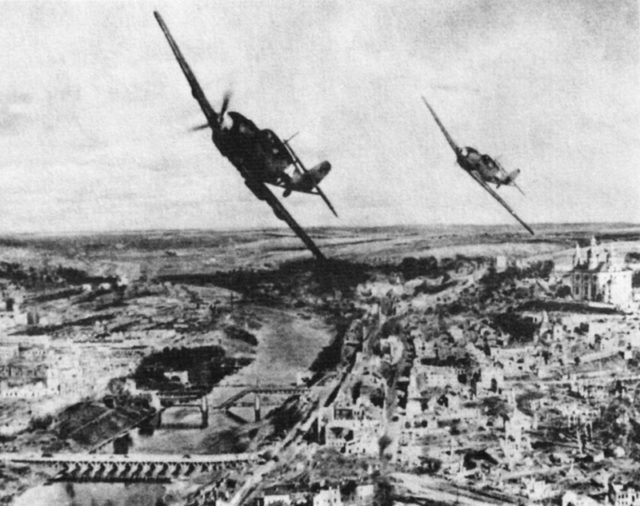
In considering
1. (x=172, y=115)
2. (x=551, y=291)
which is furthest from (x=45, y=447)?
(x=551, y=291)

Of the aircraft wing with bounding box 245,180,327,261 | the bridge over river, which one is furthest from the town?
the aircraft wing with bounding box 245,180,327,261

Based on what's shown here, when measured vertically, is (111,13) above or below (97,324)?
above

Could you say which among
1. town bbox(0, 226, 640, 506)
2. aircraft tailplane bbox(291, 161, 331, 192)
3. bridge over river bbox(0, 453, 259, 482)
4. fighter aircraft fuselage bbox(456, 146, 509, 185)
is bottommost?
bridge over river bbox(0, 453, 259, 482)

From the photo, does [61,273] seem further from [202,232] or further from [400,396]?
[400,396]

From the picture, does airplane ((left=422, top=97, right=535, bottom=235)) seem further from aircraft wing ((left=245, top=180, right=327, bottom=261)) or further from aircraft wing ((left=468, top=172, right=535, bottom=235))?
aircraft wing ((left=245, top=180, right=327, bottom=261))

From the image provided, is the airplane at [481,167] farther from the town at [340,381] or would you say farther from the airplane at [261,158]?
the airplane at [261,158]

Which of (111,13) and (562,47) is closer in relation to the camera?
(111,13)

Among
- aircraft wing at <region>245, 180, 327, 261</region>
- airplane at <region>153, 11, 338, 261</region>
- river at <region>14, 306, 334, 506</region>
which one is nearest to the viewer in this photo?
river at <region>14, 306, 334, 506</region>

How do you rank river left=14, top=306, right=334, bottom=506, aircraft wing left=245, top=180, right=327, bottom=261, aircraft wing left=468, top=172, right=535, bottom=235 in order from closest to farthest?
river left=14, top=306, right=334, bottom=506 → aircraft wing left=245, top=180, right=327, bottom=261 → aircraft wing left=468, top=172, right=535, bottom=235
